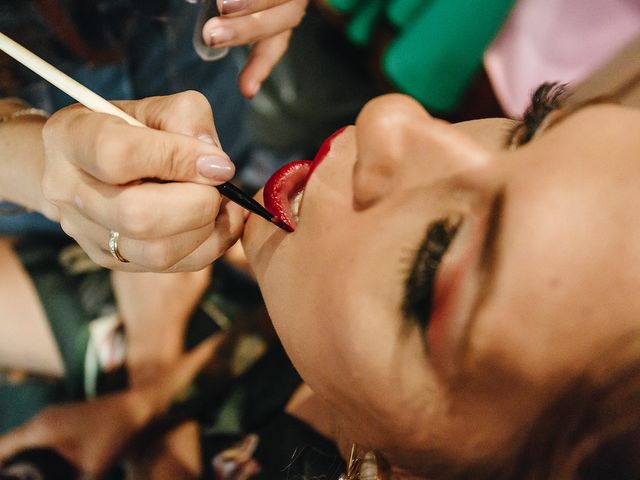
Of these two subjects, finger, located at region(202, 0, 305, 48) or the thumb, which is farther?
finger, located at region(202, 0, 305, 48)

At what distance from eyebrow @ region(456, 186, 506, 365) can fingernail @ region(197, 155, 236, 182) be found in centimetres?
27

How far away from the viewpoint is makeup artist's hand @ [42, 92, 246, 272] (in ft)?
1.66

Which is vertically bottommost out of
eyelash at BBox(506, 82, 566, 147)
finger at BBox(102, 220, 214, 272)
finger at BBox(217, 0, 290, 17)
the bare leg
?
the bare leg

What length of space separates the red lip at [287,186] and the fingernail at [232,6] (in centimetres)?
22

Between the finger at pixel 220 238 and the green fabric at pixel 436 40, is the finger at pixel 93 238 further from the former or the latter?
the green fabric at pixel 436 40

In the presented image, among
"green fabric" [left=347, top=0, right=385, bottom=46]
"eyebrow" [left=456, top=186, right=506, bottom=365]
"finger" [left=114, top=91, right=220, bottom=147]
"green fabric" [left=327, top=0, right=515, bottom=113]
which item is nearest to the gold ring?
"finger" [left=114, top=91, right=220, bottom=147]

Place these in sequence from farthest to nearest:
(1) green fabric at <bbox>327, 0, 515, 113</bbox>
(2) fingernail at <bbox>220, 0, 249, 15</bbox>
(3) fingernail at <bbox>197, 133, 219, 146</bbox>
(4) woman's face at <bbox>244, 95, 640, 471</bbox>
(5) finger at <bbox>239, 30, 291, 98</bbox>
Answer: (1) green fabric at <bbox>327, 0, 515, 113</bbox> < (5) finger at <bbox>239, 30, 291, 98</bbox> < (2) fingernail at <bbox>220, 0, 249, 15</bbox> < (3) fingernail at <bbox>197, 133, 219, 146</bbox> < (4) woman's face at <bbox>244, 95, 640, 471</bbox>

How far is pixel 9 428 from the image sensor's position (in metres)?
0.95

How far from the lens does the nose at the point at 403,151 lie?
20.8 inches

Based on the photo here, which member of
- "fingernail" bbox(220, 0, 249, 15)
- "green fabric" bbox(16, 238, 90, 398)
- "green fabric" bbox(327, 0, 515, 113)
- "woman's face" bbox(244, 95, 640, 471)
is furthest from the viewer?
"green fabric" bbox(327, 0, 515, 113)

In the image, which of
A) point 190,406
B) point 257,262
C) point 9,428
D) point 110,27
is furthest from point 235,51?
point 9,428

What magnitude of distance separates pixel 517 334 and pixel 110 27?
1.04m

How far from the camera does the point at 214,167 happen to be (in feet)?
1.74

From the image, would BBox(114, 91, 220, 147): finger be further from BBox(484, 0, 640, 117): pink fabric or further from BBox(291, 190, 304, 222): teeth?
BBox(484, 0, 640, 117): pink fabric
